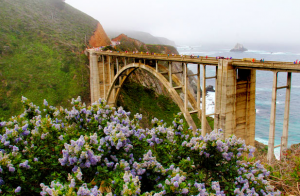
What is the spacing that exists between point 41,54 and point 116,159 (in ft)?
147

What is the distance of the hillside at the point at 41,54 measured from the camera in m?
38.8

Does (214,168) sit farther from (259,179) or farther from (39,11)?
(39,11)

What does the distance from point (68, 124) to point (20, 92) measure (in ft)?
108

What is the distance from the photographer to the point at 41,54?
153 feet

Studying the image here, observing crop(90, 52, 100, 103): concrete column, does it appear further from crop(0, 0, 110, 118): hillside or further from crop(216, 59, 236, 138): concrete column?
crop(216, 59, 236, 138): concrete column

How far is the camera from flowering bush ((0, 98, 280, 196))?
6.18 metres

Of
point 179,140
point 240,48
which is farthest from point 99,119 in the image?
point 240,48

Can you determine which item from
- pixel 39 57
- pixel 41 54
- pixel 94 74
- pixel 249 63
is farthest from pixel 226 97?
pixel 41 54

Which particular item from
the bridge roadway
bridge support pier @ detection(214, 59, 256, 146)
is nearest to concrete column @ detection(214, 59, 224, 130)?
bridge support pier @ detection(214, 59, 256, 146)

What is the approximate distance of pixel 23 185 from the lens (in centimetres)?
671

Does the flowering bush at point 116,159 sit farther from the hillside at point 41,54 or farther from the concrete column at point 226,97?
the hillside at point 41,54

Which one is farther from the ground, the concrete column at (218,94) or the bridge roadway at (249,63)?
the bridge roadway at (249,63)

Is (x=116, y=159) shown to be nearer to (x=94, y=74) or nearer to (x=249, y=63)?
(x=249, y=63)

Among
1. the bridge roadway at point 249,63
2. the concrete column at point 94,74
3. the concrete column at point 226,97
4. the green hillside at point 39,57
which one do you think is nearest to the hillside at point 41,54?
the green hillside at point 39,57
